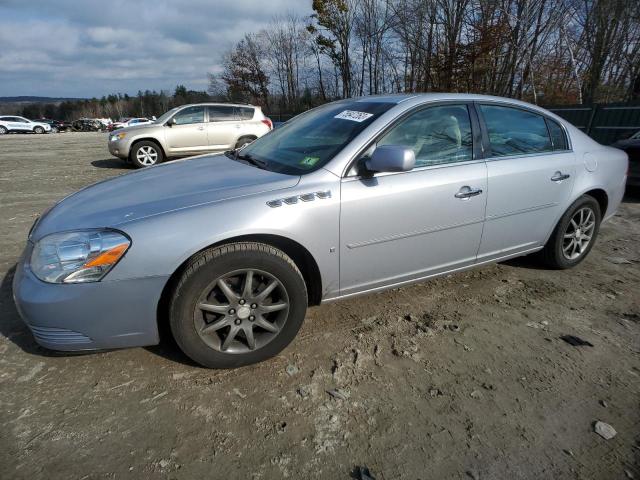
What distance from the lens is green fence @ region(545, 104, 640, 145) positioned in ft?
35.2

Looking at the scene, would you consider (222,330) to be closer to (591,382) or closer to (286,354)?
(286,354)

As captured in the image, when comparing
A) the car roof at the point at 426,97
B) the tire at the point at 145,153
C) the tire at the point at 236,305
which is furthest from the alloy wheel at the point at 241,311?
the tire at the point at 145,153

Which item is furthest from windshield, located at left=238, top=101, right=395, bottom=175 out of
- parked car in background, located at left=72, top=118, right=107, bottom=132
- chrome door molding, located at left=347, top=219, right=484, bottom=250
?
parked car in background, located at left=72, top=118, right=107, bottom=132

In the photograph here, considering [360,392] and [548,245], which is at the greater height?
[548,245]

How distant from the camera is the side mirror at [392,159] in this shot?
2.20 meters

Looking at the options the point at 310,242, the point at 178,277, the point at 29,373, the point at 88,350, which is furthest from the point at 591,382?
the point at 29,373

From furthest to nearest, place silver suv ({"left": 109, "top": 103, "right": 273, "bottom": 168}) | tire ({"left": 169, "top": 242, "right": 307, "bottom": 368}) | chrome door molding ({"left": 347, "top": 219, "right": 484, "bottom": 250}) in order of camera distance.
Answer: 1. silver suv ({"left": 109, "top": 103, "right": 273, "bottom": 168})
2. chrome door molding ({"left": 347, "top": 219, "right": 484, "bottom": 250})
3. tire ({"left": 169, "top": 242, "right": 307, "bottom": 368})

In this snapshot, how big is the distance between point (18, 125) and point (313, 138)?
4234 centimetres

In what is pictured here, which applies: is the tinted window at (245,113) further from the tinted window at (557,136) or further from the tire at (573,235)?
the tire at (573,235)

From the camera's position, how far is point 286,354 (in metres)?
2.39

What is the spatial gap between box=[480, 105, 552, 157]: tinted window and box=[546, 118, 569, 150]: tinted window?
0.06 meters

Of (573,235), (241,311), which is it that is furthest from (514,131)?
(241,311)

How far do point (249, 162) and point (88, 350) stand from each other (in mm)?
1578

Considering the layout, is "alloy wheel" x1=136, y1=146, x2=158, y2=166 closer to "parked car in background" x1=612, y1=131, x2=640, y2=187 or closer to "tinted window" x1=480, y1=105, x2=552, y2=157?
"tinted window" x1=480, y1=105, x2=552, y2=157
